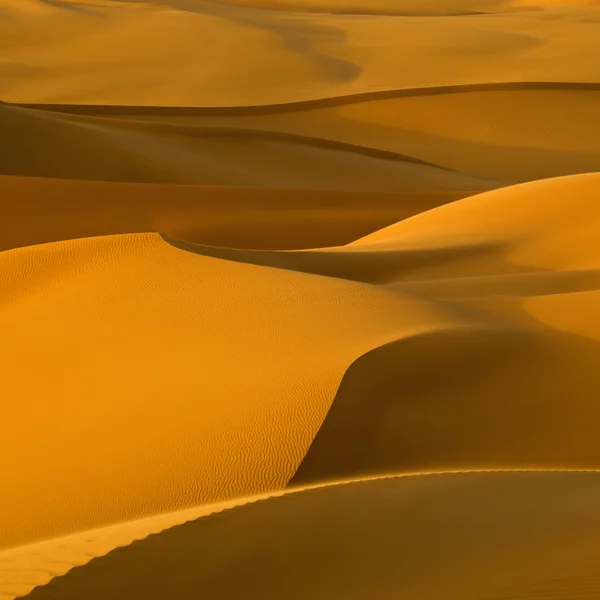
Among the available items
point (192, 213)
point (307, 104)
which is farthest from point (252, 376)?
point (307, 104)

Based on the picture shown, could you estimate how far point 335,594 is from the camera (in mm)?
2254

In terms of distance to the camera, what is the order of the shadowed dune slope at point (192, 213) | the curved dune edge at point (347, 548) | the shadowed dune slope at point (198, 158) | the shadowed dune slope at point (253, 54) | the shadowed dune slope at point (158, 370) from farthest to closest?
1. the shadowed dune slope at point (253, 54)
2. the shadowed dune slope at point (198, 158)
3. the shadowed dune slope at point (192, 213)
4. the shadowed dune slope at point (158, 370)
5. the curved dune edge at point (347, 548)

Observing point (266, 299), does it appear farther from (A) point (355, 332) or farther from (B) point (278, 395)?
(B) point (278, 395)

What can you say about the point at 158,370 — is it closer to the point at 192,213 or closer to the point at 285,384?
the point at 285,384

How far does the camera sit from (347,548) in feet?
8.18

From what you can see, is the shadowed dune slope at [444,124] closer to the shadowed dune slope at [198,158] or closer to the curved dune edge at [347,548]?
the shadowed dune slope at [198,158]

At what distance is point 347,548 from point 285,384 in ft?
4.93

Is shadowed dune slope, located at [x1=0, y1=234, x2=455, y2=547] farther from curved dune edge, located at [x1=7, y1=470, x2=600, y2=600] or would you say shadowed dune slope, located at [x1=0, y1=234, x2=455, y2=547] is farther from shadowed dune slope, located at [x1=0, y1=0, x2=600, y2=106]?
shadowed dune slope, located at [x1=0, y1=0, x2=600, y2=106]

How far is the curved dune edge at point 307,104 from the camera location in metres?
15.3

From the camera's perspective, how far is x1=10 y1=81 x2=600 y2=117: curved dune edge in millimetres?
15281

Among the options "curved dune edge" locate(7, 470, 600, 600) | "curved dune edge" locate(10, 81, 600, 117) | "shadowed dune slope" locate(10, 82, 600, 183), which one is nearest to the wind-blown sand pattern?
"curved dune edge" locate(7, 470, 600, 600)

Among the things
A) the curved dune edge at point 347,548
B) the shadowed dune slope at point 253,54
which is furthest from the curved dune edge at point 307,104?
the curved dune edge at point 347,548

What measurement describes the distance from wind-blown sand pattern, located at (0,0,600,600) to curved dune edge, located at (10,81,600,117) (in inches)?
132

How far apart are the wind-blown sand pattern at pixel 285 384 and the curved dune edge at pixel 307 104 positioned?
3.35 metres
